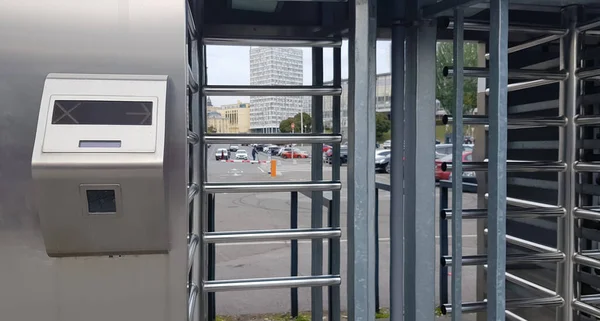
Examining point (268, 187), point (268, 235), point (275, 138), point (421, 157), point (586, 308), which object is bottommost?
point (586, 308)

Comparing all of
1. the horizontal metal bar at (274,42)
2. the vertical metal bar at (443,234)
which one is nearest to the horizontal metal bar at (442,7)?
the horizontal metal bar at (274,42)

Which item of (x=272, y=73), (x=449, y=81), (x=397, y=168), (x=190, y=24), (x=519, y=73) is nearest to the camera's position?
(x=190, y=24)

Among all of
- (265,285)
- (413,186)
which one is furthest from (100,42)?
(413,186)

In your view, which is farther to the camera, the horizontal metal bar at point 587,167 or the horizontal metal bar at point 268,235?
the horizontal metal bar at point 587,167

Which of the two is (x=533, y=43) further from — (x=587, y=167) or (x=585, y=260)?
(x=585, y=260)

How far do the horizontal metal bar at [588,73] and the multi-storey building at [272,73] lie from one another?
5.46ft

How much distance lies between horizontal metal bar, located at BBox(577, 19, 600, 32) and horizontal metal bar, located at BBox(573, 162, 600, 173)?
2.59ft

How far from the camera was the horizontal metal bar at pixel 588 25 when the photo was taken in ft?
9.93

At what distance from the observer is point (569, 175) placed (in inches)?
128

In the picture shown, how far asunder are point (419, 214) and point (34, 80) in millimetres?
1978

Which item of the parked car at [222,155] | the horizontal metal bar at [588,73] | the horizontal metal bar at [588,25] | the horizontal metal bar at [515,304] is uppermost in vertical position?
the horizontal metal bar at [588,25]

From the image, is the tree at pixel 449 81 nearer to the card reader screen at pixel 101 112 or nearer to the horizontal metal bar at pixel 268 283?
the horizontal metal bar at pixel 268 283

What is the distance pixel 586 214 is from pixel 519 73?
3.02 feet

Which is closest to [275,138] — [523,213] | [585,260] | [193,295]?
[193,295]
